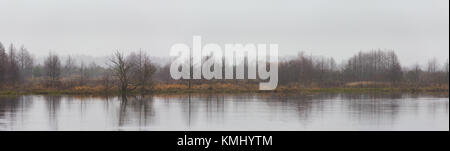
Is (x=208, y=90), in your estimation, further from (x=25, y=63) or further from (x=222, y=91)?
(x=25, y=63)

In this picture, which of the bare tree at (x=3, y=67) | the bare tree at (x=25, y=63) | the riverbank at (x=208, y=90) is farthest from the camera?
the bare tree at (x=25, y=63)

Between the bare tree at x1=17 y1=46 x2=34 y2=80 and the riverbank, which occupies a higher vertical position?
the bare tree at x1=17 y1=46 x2=34 y2=80

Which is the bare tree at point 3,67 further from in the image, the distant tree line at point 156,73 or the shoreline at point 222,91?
the shoreline at point 222,91

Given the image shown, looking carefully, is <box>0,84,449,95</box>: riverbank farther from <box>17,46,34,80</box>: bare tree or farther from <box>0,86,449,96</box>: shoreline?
<box>17,46,34,80</box>: bare tree

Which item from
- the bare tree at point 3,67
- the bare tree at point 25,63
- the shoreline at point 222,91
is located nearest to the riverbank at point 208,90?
the shoreline at point 222,91

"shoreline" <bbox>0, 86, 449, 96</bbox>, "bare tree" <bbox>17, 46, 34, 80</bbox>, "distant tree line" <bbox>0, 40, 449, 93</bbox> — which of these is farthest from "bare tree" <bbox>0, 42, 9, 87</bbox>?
"bare tree" <bbox>17, 46, 34, 80</bbox>

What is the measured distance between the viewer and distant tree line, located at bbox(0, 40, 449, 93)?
41644 millimetres

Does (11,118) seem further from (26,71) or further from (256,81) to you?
(26,71)

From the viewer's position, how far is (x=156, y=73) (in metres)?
65.1

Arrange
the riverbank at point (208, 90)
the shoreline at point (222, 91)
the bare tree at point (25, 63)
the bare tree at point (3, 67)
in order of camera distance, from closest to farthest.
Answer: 1. the shoreline at point (222, 91)
2. the riverbank at point (208, 90)
3. the bare tree at point (3, 67)
4. the bare tree at point (25, 63)

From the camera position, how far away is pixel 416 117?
1947 cm

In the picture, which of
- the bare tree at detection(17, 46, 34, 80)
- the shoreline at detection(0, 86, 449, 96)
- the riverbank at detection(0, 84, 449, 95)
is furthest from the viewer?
the bare tree at detection(17, 46, 34, 80)

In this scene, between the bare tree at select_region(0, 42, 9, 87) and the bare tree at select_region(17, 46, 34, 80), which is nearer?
the bare tree at select_region(0, 42, 9, 87)

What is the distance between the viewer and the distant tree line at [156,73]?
4164 cm
